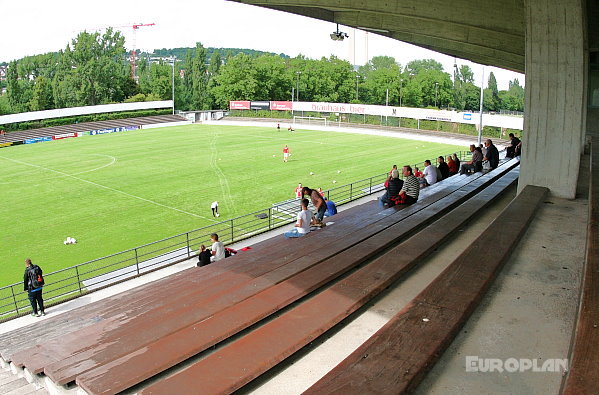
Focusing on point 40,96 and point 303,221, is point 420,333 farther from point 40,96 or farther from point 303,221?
point 40,96

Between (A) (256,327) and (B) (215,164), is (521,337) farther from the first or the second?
(B) (215,164)

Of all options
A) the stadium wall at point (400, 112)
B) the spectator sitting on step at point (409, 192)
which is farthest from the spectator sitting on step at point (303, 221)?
the stadium wall at point (400, 112)

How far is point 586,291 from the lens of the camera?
14.1 ft

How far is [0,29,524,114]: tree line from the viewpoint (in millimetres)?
84812

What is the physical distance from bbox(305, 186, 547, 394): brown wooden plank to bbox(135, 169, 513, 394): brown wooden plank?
54cm

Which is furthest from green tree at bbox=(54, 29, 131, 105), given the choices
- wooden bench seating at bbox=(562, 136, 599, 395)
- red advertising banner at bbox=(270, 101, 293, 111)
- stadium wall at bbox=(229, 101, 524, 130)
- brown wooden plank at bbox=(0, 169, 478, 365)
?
wooden bench seating at bbox=(562, 136, 599, 395)

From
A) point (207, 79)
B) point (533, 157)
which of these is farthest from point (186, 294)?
point (207, 79)

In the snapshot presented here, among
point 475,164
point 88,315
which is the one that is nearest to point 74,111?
point 475,164

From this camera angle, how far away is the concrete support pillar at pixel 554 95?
25.7 feet

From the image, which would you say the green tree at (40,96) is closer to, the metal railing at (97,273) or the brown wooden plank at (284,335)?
the metal railing at (97,273)

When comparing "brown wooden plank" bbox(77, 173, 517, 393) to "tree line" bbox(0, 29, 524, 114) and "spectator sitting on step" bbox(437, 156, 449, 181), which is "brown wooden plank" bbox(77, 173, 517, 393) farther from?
"tree line" bbox(0, 29, 524, 114)

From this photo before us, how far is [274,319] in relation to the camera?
4676mm

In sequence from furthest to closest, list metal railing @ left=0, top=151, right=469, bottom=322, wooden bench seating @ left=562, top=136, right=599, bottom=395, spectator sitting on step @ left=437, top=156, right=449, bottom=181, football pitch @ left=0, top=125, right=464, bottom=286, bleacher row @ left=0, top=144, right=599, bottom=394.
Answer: football pitch @ left=0, top=125, right=464, bottom=286 < spectator sitting on step @ left=437, top=156, right=449, bottom=181 < metal railing @ left=0, top=151, right=469, bottom=322 < bleacher row @ left=0, top=144, right=599, bottom=394 < wooden bench seating @ left=562, top=136, right=599, bottom=395

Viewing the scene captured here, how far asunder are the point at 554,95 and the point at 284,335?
21.9 feet
